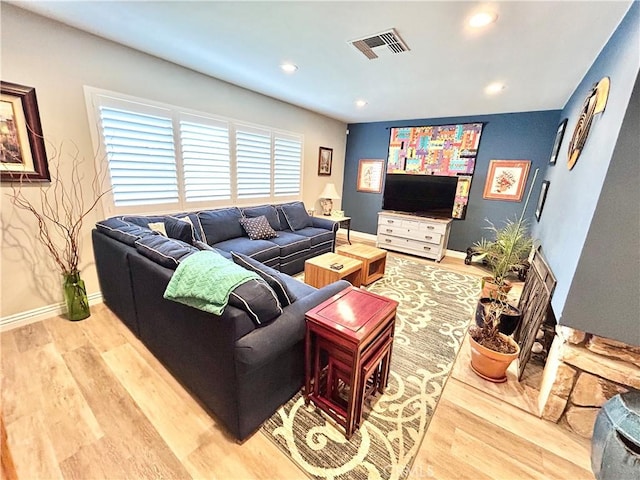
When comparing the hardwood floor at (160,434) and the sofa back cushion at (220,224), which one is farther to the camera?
the sofa back cushion at (220,224)

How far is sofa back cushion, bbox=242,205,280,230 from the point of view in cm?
371

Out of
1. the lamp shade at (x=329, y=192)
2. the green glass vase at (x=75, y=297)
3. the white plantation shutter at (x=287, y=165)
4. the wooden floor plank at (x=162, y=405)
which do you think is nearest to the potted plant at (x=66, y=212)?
the green glass vase at (x=75, y=297)

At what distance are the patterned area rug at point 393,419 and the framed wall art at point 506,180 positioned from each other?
2556 mm

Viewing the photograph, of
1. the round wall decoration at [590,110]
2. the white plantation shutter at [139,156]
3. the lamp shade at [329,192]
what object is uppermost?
the round wall decoration at [590,110]

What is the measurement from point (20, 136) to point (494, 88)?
15.2 ft

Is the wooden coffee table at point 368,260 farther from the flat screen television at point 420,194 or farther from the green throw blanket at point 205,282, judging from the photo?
the green throw blanket at point 205,282

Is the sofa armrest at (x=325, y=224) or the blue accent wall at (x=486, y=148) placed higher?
the blue accent wall at (x=486, y=148)

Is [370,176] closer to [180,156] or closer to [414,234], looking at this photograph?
[414,234]

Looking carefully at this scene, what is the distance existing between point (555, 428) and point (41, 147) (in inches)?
167

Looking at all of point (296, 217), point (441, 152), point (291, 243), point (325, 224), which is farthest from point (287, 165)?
point (441, 152)

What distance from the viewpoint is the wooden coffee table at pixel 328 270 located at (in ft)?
9.14

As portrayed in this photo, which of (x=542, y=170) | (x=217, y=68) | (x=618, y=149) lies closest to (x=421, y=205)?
(x=542, y=170)

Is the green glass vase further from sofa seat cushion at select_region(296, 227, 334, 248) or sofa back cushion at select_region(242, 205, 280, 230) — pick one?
sofa seat cushion at select_region(296, 227, 334, 248)

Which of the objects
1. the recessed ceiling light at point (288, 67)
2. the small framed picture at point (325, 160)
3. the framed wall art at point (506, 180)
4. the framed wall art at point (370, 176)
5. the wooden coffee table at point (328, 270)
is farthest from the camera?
the framed wall art at point (370, 176)
